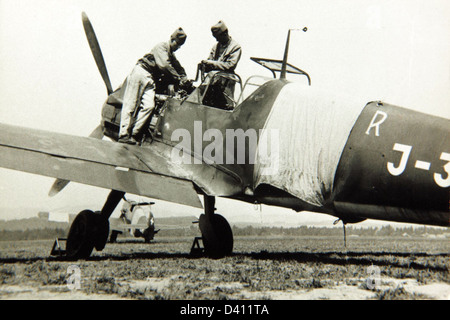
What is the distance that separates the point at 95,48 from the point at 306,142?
5.96 meters

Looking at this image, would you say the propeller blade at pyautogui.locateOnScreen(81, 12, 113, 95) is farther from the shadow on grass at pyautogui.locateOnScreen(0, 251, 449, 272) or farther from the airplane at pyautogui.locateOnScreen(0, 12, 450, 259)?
the shadow on grass at pyautogui.locateOnScreen(0, 251, 449, 272)

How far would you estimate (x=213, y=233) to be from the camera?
271 inches

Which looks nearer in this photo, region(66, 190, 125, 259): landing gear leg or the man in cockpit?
region(66, 190, 125, 259): landing gear leg

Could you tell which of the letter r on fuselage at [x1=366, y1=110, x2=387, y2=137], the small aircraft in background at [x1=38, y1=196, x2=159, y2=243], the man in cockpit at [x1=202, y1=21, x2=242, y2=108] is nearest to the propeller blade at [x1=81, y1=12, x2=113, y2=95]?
the man in cockpit at [x1=202, y1=21, x2=242, y2=108]

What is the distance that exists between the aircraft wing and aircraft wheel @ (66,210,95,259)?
3.81ft

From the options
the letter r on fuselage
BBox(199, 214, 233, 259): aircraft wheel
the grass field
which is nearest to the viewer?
the grass field

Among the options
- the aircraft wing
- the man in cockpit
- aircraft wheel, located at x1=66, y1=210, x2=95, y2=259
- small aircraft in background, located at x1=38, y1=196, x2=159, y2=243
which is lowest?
small aircraft in background, located at x1=38, y1=196, x2=159, y2=243

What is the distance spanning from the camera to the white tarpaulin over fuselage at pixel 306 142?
508 centimetres

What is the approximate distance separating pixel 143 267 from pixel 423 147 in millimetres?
3691

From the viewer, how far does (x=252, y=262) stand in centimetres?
580

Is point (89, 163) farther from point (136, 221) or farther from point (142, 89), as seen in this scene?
point (136, 221)

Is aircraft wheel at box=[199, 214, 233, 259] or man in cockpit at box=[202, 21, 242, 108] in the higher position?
man in cockpit at box=[202, 21, 242, 108]

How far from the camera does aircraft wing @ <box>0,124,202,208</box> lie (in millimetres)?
4910

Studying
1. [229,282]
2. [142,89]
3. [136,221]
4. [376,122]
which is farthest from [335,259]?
[136,221]
